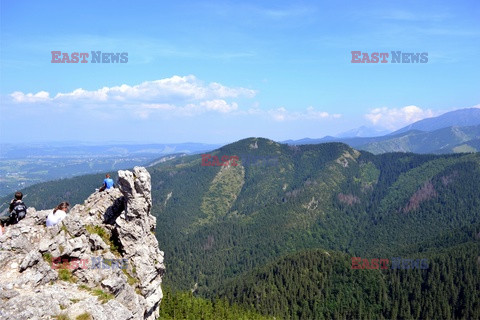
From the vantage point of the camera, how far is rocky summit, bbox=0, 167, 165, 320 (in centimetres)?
3041

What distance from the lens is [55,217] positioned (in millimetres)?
38750

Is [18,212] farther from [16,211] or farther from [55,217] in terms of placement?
[55,217]

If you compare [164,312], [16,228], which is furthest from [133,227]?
[164,312]

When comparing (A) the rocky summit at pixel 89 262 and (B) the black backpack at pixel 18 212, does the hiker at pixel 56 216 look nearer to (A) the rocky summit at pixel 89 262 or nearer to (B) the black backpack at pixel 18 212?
(A) the rocky summit at pixel 89 262

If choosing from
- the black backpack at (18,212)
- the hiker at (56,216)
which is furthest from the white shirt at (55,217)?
the black backpack at (18,212)

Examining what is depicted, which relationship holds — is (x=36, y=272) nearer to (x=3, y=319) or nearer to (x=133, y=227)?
(x=3, y=319)

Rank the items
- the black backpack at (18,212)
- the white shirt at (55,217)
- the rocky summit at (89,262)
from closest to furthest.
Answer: the rocky summit at (89,262) → the white shirt at (55,217) → the black backpack at (18,212)

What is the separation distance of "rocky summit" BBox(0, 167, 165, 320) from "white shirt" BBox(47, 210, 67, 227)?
0.65m

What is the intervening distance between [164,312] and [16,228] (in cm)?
9555

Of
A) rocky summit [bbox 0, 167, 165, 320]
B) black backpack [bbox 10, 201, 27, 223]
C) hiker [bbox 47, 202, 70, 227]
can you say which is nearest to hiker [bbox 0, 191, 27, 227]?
black backpack [bbox 10, 201, 27, 223]

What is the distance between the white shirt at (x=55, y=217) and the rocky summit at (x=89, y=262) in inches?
25.6

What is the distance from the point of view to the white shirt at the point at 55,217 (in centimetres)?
3850

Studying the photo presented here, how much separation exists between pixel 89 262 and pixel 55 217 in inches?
289

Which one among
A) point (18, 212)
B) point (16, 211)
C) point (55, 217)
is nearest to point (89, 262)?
point (55, 217)
